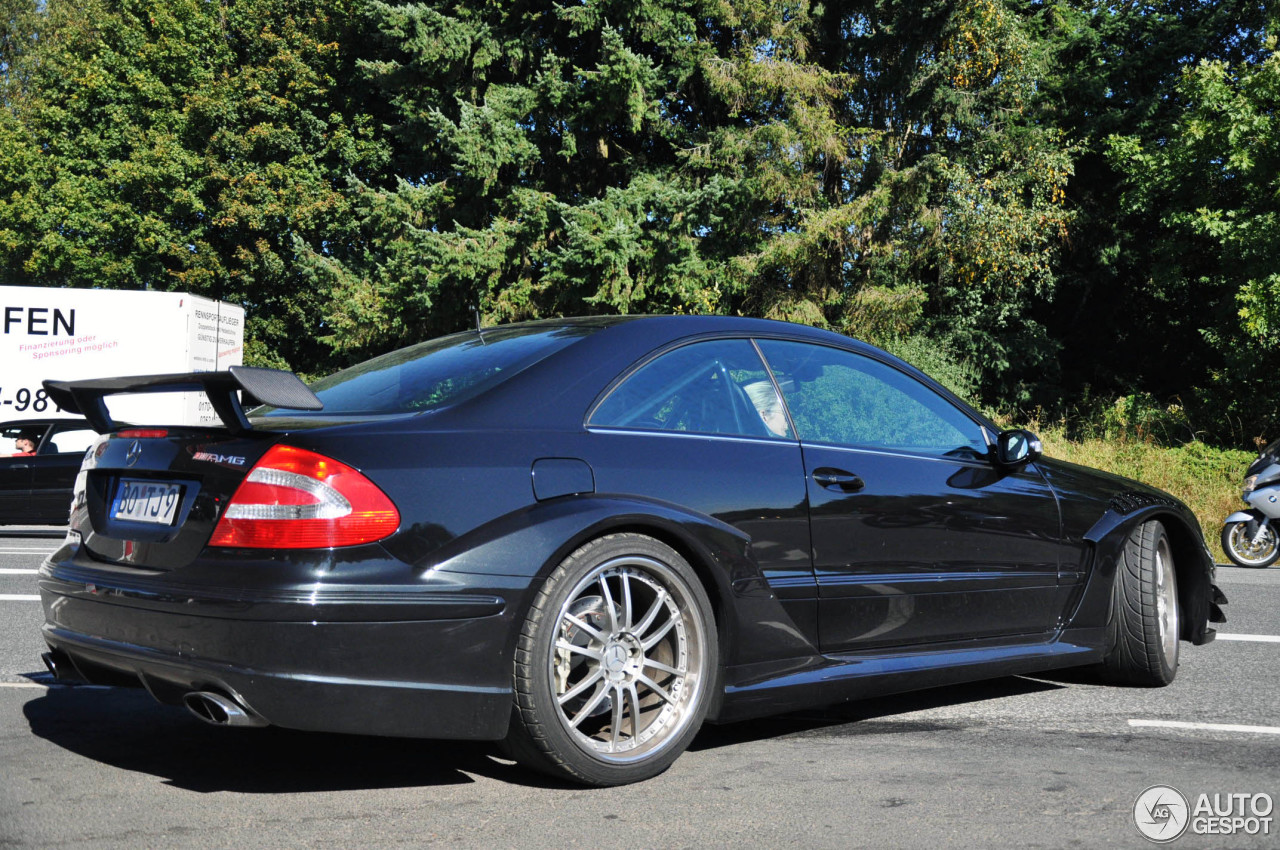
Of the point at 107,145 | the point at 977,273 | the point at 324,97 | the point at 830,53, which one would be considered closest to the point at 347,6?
the point at 324,97

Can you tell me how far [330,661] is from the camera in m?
3.12

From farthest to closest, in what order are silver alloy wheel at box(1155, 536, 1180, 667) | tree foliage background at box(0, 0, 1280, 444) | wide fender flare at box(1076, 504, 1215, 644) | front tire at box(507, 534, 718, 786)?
tree foliage background at box(0, 0, 1280, 444) < silver alloy wheel at box(1155, 536, 1180, 667) < wide fender flare at box(1076, 504, 1215, 644) < front tire at box(507, 534, 718, 786)

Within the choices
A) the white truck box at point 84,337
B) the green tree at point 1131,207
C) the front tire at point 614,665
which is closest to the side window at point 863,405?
the front tire at point 614,665

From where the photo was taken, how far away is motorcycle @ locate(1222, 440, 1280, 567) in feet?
38.4

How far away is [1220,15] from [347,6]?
75.1 ft

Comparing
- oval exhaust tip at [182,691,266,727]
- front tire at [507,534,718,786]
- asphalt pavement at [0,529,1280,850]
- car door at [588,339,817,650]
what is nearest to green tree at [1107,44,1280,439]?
asphalt pavement at [0,529,1280,850]

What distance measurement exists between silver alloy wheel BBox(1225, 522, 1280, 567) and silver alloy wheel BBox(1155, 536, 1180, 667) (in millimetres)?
7214

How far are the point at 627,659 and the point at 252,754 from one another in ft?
4.36

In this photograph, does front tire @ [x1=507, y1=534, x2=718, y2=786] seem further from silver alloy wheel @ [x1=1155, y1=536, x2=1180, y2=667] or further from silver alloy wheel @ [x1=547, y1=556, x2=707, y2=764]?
silver alloy wheel @ [x1=1155, y1=536, x2=1180, y2=667]

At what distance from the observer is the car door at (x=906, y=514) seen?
13.4 feet

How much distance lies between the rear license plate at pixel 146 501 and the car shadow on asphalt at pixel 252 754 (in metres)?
0.80

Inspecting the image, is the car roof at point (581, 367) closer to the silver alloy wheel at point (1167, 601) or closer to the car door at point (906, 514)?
the car door at point (906, 514)

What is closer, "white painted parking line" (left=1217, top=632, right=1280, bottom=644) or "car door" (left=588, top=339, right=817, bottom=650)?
"car door" (left=588, top=339, right=817, bottom=650)

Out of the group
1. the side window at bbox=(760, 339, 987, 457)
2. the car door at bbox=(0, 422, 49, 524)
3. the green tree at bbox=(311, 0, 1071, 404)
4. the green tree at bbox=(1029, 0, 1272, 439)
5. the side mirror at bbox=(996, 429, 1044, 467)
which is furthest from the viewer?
the green tree at bbox=(1029, 0, 1272, 439)
